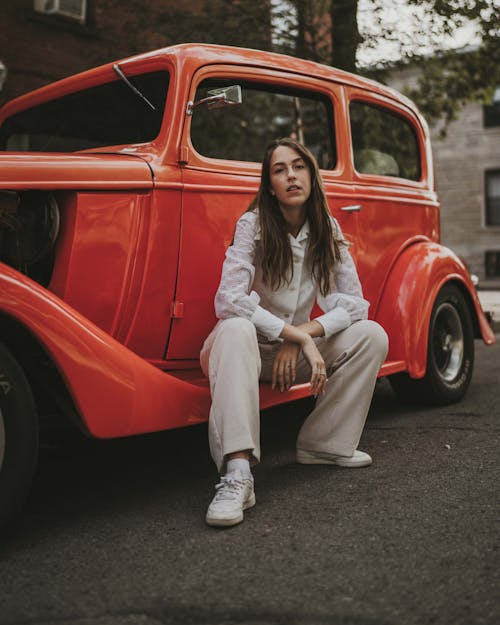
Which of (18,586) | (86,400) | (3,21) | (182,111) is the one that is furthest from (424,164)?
(3,21)

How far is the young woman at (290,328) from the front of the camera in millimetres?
2930

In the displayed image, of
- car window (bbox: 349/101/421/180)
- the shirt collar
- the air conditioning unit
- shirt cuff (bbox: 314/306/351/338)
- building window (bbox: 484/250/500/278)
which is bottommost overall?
building window (bbox: 484/250/500/278)

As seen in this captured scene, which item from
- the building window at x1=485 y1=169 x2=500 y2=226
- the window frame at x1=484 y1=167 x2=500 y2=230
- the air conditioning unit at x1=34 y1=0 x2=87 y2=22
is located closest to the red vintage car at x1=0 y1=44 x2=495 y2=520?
the air conditioning unit at x1=34 y1=0 x2=87 y2=22

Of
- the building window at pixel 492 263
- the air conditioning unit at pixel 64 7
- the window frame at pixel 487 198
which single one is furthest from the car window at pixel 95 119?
the window frame at pixel 487 198

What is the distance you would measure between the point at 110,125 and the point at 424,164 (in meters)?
2.34

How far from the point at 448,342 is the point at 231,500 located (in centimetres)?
260

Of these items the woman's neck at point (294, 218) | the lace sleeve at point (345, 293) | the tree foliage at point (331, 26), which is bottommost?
the lace sleeve at point (345, 293)

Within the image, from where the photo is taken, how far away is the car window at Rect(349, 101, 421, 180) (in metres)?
4.51

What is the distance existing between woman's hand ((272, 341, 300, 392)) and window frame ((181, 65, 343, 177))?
0.91 metres

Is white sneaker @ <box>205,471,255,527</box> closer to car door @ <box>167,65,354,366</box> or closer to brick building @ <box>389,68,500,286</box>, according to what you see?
car door @ <box>167,65,354,366</box>

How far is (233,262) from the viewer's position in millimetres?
3148

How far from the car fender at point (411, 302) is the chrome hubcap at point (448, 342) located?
323 mm

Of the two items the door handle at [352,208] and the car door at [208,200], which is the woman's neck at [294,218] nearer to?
the car door at [208,200]

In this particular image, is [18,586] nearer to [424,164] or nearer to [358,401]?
[358,401]
